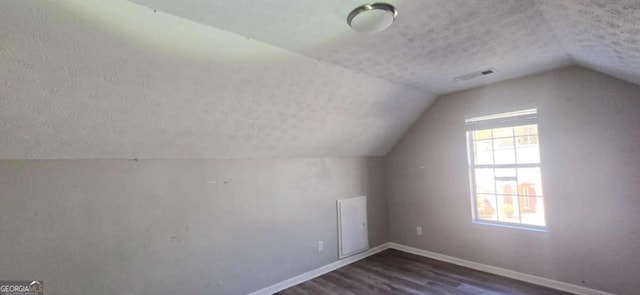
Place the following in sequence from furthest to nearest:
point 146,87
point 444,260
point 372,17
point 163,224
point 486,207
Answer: point 444,260 → point 486,207 → point 163,224 → point 146,87 → point 372,17

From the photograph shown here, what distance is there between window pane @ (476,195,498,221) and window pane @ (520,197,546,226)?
0.99ft

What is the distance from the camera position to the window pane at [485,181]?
3697 millimetres

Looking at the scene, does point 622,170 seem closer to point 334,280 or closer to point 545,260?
point 545,260

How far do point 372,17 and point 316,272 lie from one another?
2944mm

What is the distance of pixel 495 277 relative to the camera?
11.1ft

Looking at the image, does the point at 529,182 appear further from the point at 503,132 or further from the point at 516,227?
the point at 503,132

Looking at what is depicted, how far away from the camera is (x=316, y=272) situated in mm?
3555

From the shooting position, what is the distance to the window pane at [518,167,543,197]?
10.8 feet

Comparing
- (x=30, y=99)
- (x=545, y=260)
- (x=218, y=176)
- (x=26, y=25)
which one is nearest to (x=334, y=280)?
(x=218, y=176)

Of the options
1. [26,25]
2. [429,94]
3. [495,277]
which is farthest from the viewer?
[429,94]

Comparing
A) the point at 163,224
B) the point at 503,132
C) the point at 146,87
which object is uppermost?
the point at 146,87

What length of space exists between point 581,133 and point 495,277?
1806mm

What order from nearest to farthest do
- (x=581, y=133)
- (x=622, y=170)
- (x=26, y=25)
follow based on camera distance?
1. (x=26, y=25)
2. (x=622, y=170)
3. (x=581, y=133)

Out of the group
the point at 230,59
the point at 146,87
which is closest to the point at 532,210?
the point at 230,59
